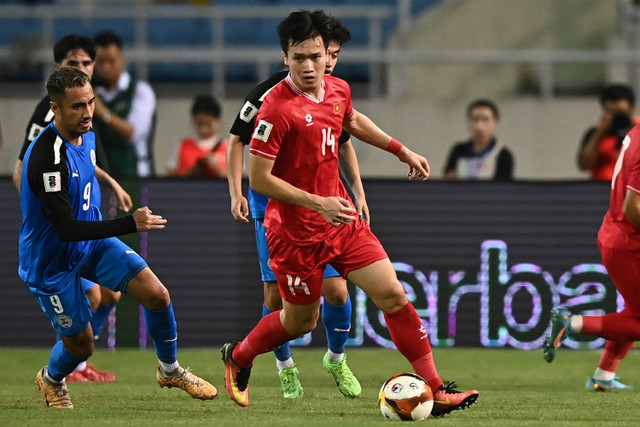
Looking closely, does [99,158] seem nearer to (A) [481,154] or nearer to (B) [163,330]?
(B) [163,330]

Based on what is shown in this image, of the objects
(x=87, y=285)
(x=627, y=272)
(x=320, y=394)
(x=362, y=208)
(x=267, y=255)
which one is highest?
(x=362, y=208)

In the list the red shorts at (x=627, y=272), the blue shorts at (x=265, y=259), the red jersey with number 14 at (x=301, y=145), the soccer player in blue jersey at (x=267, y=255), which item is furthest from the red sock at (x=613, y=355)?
the red jersey with number 14 at (x=301, y=145)

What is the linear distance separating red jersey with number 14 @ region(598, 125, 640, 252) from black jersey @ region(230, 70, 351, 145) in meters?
1.67

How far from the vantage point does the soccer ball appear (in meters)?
6.25

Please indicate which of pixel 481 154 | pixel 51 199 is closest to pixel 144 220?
pixel 51 199

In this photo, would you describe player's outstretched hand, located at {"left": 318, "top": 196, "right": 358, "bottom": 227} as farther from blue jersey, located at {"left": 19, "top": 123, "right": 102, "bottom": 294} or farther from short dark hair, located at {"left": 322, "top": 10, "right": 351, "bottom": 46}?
blue jersey, located at {"left": 19, "top": 123, "right": 102, "bottom": 294}

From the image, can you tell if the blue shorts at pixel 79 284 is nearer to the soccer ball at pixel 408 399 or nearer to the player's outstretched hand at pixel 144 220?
the player's outstretched hand at pixel 144 220

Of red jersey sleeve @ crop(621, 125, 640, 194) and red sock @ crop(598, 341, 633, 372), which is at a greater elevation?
red jersey sleeve @ crop(621, 125, 640, 194)

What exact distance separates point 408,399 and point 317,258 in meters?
0.88

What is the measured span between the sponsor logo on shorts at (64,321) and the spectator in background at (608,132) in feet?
17.4

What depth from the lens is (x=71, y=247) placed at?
692 centimetres

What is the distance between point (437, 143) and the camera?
1284cm

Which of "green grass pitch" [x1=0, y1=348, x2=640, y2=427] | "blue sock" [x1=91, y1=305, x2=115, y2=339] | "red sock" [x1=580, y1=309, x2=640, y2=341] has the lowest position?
"green grass pitch" [x1=0, y1=348, x2=640, y2=427]

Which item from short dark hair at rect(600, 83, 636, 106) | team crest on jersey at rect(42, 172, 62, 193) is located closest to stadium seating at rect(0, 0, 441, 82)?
short dark hair at rect(600, 83, 636, 106)
